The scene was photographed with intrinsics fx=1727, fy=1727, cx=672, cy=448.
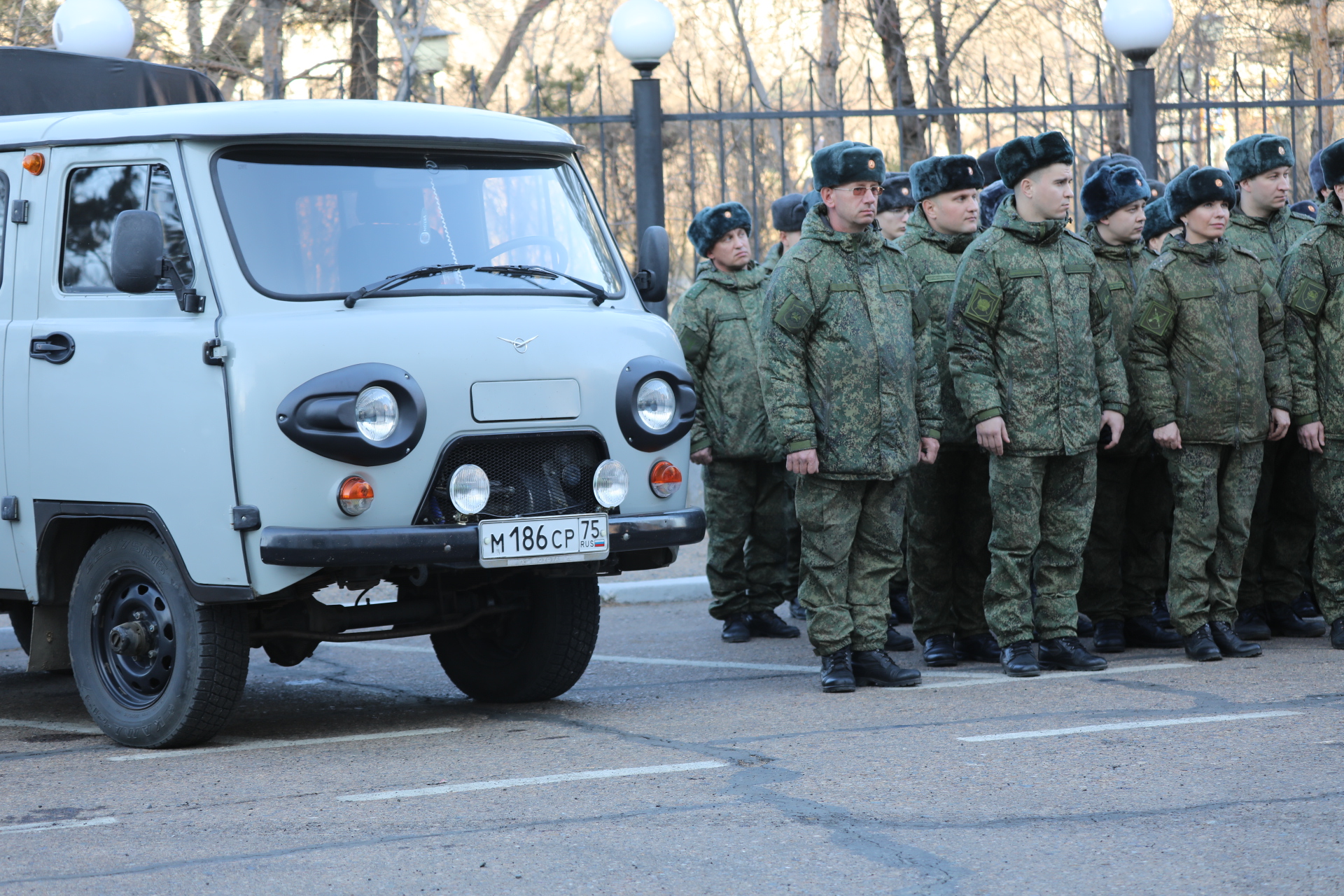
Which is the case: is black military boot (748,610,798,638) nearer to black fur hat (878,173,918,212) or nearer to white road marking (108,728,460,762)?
black fur hat (878,173,918,212)

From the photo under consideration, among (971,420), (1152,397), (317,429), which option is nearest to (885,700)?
(971,420)

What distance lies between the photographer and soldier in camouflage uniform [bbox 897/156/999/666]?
759cm

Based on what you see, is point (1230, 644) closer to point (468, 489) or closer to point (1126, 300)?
point (1126, 300)

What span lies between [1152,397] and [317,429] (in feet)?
12.0

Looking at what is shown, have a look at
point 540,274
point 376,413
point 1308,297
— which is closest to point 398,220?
point 540,274

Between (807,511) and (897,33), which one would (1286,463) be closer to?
(807,511)

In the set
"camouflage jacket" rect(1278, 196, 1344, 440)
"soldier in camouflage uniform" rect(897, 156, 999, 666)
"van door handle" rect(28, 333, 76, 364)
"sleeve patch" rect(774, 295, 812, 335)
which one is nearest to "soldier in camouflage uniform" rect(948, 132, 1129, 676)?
"soldier in camouflage uniform" rect(897, 156, 999, 666)

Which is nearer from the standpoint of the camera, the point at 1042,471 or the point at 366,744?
the point at 366,744

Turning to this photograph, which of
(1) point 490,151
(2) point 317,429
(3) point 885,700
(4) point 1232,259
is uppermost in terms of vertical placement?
(1) point 490,151

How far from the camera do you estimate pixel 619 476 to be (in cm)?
615

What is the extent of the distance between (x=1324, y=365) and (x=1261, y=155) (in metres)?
1.09

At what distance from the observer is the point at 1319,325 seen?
302 inches

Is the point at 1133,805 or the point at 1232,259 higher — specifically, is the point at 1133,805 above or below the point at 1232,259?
below

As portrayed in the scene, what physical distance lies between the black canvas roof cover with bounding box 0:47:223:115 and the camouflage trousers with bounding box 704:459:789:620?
10.5ft
